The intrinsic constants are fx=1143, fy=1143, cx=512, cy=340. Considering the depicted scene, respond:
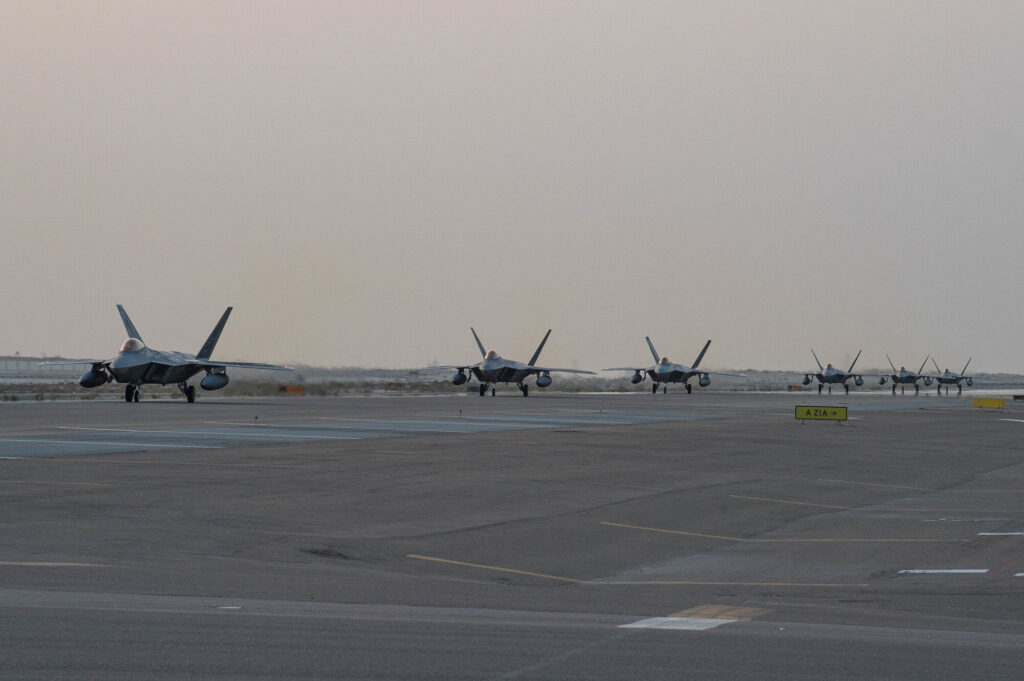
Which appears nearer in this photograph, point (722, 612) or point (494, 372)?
point (722, 612)

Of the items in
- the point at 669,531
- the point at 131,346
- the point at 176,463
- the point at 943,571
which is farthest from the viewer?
the point at 131,346

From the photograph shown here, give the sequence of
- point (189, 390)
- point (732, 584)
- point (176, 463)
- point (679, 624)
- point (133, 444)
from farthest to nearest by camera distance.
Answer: point (189, 390) < point (133, 444) < point (176, 463) < point (732, 584) < point (679, 624)

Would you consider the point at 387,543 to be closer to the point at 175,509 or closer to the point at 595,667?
the point at 175,509

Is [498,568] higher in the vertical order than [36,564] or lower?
lower

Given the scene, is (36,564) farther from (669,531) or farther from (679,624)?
(669,531)

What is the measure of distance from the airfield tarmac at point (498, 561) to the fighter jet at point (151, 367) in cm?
2911

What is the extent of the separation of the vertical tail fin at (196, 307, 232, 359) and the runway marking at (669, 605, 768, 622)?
6133 centimetres

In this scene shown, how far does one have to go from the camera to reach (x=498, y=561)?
14695mm

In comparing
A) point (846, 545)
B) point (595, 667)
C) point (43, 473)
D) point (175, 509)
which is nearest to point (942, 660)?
point (595, 667)

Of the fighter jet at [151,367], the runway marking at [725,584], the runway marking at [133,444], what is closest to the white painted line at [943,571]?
the runway marking at [725,584]

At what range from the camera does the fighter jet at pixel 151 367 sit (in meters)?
61.5

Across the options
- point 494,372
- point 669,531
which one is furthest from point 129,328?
point 669,531

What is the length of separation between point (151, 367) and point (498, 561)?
52.2 metres

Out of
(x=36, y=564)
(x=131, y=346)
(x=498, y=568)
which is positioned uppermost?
(x=131, y=346)
